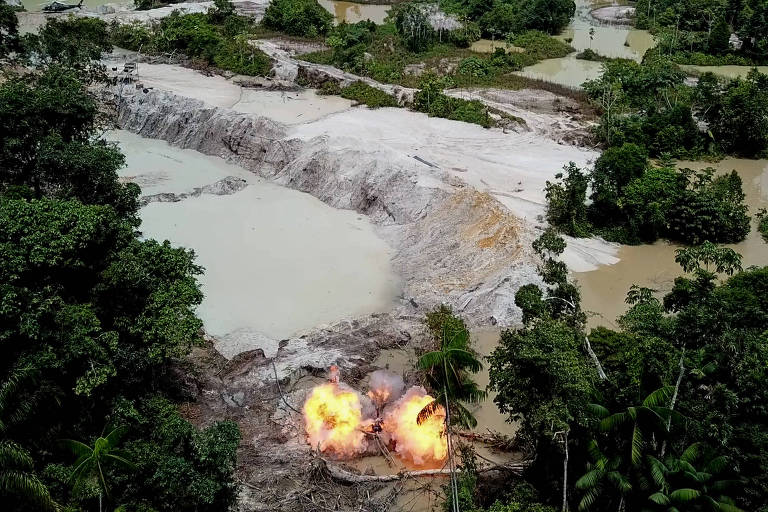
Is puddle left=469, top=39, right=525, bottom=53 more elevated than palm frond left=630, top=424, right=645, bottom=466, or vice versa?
puddle left=469, top=39, right=525, bottom=53

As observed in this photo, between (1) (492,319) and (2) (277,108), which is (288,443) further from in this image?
(2) (277,108)

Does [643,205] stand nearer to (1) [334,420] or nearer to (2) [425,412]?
(1) [334,420]

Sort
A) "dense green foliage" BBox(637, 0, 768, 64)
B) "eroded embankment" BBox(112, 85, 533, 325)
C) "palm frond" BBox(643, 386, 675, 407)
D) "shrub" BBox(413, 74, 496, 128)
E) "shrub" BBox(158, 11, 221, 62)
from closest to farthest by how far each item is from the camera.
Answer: "palm frond" BBox(643, 386, 675, 407), "eroded embankment" BBox(112, 85, 533, 325), "shrub" BBox(413, 74, 496, 128), "shrub" BBox(158, 11, 221, 62), "dense green foliage" BBox(637, 0, 768, 64)

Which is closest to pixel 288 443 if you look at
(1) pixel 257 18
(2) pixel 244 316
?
(2) pixel 244 316

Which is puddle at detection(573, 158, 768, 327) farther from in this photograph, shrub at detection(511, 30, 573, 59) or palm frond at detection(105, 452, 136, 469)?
shrub at detection(511, 30, 573, 59)

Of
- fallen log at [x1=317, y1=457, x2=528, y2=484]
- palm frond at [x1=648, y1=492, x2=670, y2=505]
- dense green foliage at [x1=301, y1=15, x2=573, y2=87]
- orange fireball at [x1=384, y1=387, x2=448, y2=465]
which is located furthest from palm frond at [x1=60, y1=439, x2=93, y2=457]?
dense green foliage at [x1=301, y1=15, x2=573, y2=87]

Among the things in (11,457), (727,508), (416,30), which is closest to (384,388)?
(727,508)
